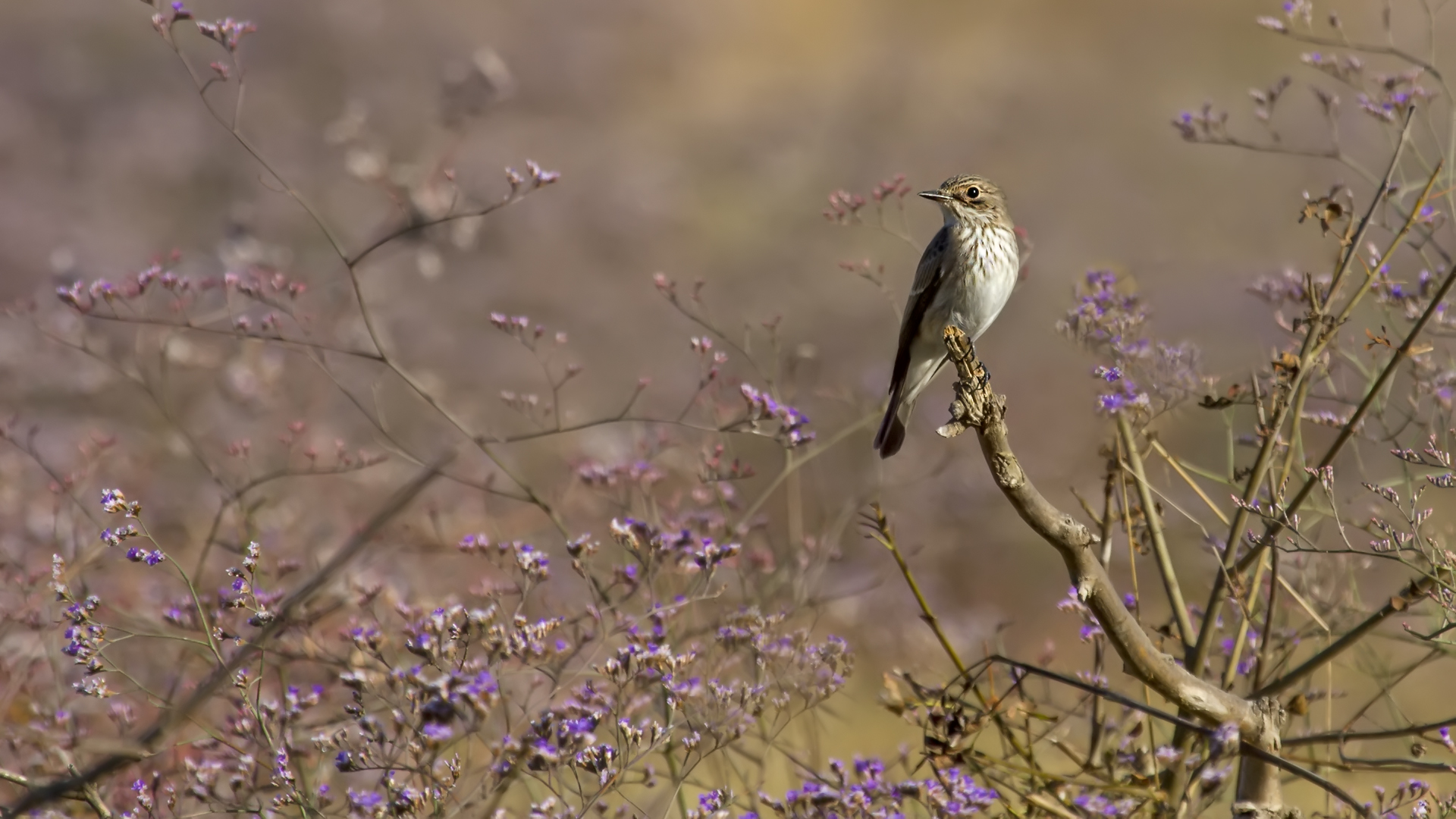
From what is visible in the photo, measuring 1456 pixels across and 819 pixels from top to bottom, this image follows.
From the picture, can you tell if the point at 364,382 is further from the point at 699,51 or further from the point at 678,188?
the point at 699,51

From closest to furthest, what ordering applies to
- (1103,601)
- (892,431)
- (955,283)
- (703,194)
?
(1103,601)
(892,431)
(955,283)
(703,194)

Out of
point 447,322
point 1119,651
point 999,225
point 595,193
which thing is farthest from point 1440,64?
point 1119,651

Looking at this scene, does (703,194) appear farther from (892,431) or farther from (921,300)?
(892,431)

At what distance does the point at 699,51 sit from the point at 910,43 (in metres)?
4.13

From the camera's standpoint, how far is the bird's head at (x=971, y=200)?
17.5ft

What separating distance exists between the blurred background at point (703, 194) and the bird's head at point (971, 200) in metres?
0.30

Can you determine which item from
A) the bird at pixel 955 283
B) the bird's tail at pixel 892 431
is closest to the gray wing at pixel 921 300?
the bird at pixel 955 283

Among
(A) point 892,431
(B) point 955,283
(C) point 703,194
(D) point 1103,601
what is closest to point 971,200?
(B) point 955,283

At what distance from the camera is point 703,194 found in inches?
762

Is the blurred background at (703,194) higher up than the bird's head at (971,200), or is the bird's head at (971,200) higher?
the blurred background at (703,194)

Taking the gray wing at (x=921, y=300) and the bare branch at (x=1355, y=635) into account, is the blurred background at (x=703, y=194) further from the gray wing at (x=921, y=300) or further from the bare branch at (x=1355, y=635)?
the bare branch at (x=1355, y=635)

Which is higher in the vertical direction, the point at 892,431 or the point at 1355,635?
the point at 892,431

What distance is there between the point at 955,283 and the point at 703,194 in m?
14.4

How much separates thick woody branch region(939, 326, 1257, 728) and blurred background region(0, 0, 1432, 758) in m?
2.07
